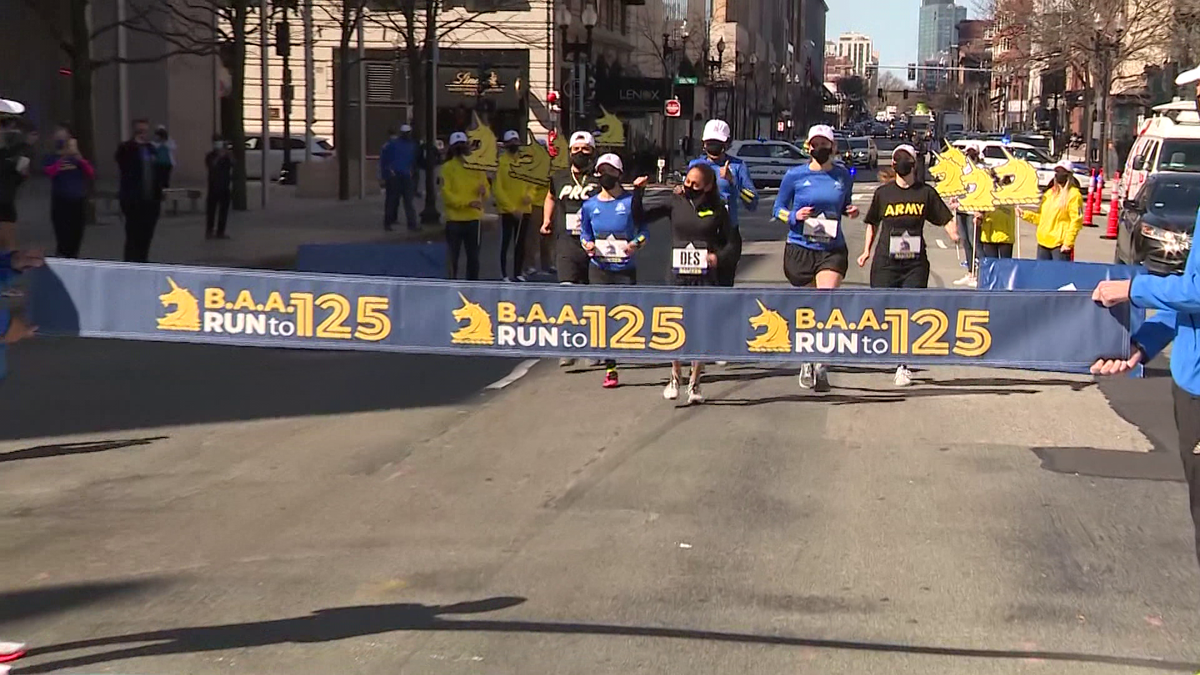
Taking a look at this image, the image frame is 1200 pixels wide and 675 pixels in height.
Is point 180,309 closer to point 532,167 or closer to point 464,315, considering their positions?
point 464,315

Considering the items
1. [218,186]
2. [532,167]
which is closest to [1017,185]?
[532,167]

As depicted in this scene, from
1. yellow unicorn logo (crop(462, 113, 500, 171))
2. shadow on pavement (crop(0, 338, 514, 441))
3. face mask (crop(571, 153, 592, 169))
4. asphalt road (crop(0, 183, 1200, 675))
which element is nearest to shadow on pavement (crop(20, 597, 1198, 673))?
asphalt road (crop(0, 183, 1200, 675))

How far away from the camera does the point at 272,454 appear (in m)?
9.49

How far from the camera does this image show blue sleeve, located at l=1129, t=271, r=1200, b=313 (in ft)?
15.2

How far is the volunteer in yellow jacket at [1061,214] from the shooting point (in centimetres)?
1616

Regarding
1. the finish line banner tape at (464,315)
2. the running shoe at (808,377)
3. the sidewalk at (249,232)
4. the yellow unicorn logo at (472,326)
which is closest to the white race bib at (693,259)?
the running shoe at (808,377)

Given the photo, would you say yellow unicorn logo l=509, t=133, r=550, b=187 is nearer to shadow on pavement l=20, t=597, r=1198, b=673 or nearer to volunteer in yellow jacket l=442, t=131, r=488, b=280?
volunteer in yellow jacket l=442, t=131, r=488, b=280

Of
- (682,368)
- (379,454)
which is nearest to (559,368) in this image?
(682,368)

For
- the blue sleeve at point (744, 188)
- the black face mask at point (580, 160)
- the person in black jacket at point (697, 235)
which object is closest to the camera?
the person in black jacket at point (697, 235)

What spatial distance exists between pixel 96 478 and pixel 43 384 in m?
3.74

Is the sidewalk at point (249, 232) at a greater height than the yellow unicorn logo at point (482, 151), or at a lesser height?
lesser

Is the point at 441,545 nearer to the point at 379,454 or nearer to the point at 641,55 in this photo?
the point at 379,454

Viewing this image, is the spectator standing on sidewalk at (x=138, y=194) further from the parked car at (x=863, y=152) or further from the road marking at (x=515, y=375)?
the parked car at (x=863, y=152)

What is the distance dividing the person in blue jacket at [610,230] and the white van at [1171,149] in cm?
1597
